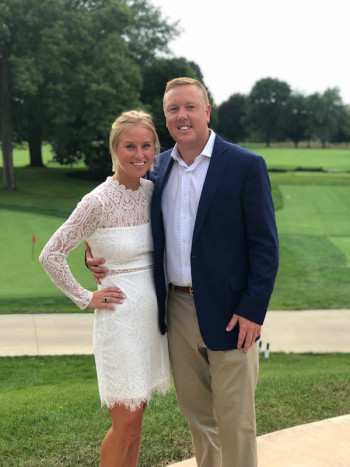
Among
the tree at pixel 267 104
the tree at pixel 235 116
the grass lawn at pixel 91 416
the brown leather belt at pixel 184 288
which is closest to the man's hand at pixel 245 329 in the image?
the brown leather belt at pixel 184 288

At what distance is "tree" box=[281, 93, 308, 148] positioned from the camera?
7350cm

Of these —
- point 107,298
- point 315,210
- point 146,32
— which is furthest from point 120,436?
point 146,32

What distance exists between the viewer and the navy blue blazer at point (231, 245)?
2721mm

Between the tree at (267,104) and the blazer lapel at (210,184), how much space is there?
72.9 metres

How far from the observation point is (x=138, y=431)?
2932 millimetres

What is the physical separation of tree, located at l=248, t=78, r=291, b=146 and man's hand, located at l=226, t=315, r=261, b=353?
239 ft

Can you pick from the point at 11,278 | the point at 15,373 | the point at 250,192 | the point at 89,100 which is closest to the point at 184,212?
the point at 250,192

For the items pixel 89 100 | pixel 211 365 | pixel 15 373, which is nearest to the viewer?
pixel 211 365

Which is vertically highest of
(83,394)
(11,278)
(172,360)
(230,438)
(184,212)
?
(184,212)

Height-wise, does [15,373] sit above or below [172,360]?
below

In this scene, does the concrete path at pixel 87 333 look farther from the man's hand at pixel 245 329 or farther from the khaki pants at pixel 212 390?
the man's hand at pixel 245 329

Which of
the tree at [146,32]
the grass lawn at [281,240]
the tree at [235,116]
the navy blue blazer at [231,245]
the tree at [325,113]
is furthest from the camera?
the tree at [235,116]

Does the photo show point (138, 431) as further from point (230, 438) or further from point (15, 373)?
point (15, 373)

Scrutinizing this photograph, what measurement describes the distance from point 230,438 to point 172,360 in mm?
435
